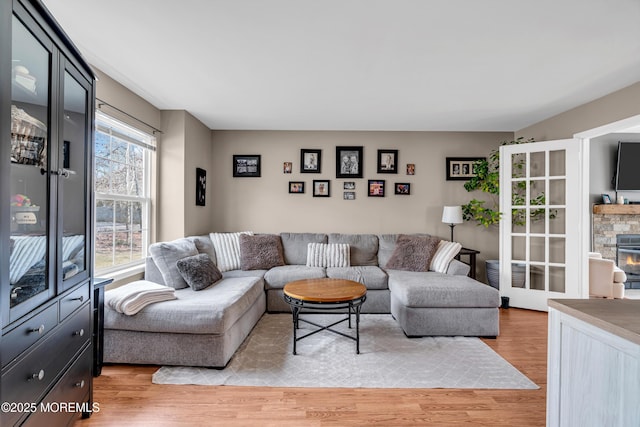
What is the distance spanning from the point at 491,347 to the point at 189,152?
12.7 feet

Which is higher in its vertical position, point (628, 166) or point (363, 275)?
point (628, 166)

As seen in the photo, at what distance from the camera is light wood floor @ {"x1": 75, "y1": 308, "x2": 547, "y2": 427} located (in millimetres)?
1725

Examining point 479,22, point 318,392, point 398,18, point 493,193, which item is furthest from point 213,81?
point 493,193

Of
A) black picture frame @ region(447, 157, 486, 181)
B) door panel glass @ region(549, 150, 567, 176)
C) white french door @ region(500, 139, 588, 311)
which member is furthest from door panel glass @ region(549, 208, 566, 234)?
black picture frame @ region(447, 157, 486, 181)

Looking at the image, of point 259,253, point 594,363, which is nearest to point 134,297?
point 259,253

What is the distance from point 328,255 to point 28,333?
118 inches

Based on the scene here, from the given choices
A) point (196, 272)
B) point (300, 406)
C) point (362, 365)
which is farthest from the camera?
point (196, 272)

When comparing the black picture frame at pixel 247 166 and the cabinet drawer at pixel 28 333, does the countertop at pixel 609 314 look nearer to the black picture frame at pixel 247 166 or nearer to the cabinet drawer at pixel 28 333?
the cabinet drawer at pixel 28 333

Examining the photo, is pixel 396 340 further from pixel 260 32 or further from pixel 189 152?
pixel 189 152

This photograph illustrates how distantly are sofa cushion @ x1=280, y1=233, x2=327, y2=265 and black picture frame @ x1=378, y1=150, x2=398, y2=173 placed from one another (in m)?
1.33

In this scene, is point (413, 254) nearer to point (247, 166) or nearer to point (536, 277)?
point (536, 277)

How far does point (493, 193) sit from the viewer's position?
13.9 ft

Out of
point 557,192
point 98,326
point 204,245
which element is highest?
point 557,192

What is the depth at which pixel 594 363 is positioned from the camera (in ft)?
3.34
